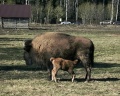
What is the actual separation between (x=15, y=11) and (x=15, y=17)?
210cm

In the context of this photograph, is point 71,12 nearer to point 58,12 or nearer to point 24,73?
point 58,12

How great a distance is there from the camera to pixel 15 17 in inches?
2923

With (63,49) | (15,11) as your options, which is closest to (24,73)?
(63,49)

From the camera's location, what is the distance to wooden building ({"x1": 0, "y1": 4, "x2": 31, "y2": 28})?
241 feet

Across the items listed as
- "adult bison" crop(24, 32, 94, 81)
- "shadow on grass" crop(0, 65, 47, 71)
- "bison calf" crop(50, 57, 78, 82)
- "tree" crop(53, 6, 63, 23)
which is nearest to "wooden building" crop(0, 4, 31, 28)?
"tree" crop(53, 6, 63, 23)

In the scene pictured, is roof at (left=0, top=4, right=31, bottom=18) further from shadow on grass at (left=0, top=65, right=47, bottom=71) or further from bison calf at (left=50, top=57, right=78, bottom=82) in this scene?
bison calf at (left=50, top=57, right=78, bottom=82)

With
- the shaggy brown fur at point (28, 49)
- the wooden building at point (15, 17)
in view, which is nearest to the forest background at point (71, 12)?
the wooden building at point (15, 17)

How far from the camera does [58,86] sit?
13.0m

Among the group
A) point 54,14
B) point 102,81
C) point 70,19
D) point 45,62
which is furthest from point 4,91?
point 70,19

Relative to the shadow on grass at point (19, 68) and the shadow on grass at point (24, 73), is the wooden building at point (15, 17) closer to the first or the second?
the shadow on grass at point (19, 68)

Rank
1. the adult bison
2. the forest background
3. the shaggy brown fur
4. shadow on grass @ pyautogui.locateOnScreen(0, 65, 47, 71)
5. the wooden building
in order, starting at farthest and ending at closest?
the forest background < the wooden building < shadow on grass @ pyautogui.locateOnScreen(0, 65, 47, 71) < the shaggy brown fur < the adult bison

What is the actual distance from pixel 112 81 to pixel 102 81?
39cm

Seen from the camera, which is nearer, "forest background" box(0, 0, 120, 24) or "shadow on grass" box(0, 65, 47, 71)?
"shadow on grass" box(0, 65, 47, 71)

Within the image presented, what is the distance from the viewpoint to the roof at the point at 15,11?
74.9 metres
